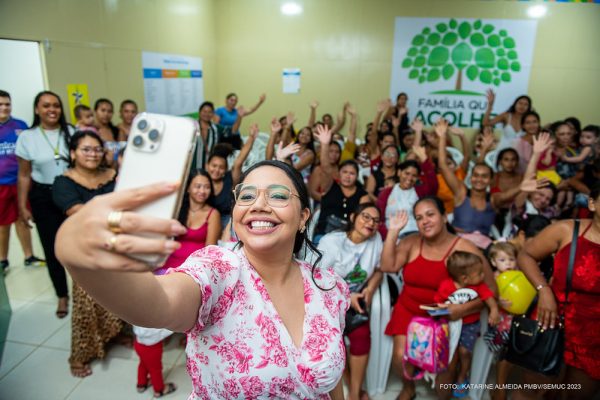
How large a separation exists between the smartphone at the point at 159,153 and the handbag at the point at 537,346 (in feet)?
6.74

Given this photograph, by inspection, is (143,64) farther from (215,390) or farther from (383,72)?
(215,390)

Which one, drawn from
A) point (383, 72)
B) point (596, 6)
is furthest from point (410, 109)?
point (596, 6)

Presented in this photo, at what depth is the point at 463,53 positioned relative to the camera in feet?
22.9

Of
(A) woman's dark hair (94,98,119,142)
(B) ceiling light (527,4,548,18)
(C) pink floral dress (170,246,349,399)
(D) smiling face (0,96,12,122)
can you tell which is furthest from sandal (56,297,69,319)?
(B) ceiling light (527,4,548,18)

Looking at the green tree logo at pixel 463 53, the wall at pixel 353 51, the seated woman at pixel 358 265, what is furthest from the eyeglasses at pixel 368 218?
the green tree logo at pixel 463 53

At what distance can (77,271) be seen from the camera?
613 millimetres

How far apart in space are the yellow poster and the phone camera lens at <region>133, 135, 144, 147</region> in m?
A: 4.02

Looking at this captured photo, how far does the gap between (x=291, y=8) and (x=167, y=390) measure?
22.6 feet

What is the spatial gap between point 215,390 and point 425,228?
5.54ft

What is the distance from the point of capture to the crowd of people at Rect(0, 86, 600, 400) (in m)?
0.84

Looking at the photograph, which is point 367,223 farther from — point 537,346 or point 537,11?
point 537,11

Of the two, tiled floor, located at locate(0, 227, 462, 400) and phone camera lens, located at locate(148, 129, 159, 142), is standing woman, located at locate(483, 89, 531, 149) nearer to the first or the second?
tiled floor, located at locate(0, 227, 462, 400)

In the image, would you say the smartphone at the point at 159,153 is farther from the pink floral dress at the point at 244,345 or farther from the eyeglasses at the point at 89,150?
the eyeglasses at the point at 89,150

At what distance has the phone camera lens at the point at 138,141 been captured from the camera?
2.09 feet
